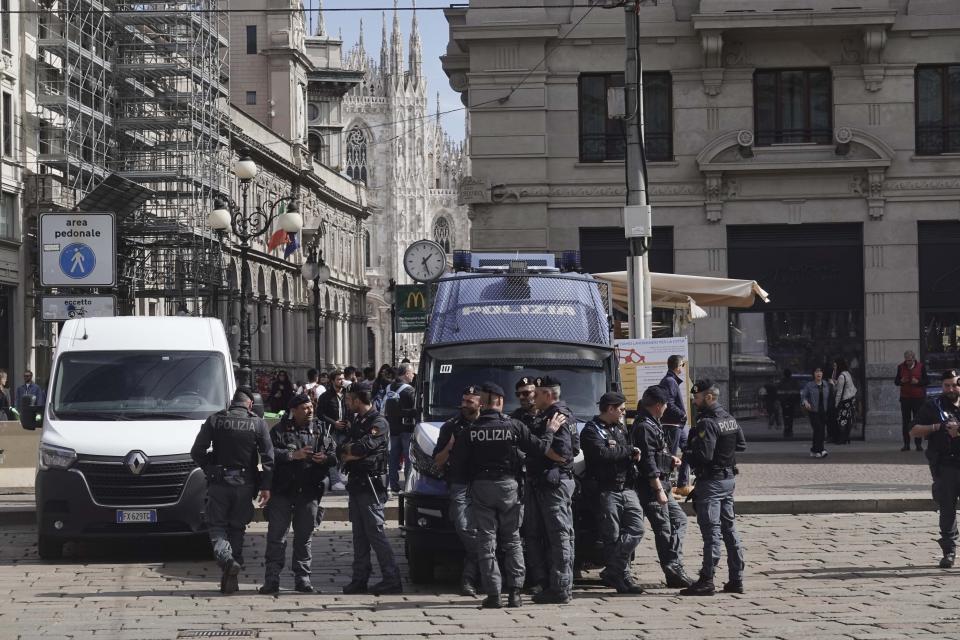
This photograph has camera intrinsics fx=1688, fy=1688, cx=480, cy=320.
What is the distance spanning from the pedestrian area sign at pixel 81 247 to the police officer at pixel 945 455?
499 inches

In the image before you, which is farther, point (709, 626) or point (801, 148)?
point (801, 148)

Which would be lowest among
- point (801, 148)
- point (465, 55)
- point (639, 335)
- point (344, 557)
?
point (344, 557)

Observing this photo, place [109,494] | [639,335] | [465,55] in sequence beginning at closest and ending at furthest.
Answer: [109,494], [639,335], [465,55]

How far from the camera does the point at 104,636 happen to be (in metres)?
11.2

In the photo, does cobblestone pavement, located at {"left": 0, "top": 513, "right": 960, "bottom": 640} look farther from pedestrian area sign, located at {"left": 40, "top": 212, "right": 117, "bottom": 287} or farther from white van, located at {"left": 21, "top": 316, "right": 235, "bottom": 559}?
pedestrian area sign, located at {"left": 40, "top": 212, "right": 117, "bottom": 287}

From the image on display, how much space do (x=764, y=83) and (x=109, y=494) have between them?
1878cm

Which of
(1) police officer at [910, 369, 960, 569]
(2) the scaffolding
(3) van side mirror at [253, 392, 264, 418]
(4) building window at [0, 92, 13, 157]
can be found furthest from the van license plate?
(2) the scaffolding

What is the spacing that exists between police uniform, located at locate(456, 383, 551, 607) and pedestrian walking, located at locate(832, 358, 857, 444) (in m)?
17.6

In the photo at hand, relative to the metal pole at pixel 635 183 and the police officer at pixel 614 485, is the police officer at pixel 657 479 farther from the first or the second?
the metal pole at pixel 635 183

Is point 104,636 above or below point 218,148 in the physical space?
below

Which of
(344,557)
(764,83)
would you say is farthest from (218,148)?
(344,557)

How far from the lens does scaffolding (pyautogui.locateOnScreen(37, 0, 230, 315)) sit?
47031 mm

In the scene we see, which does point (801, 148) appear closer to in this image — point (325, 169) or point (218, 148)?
point (218, 148)


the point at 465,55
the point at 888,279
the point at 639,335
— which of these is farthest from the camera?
the point at 465,55
